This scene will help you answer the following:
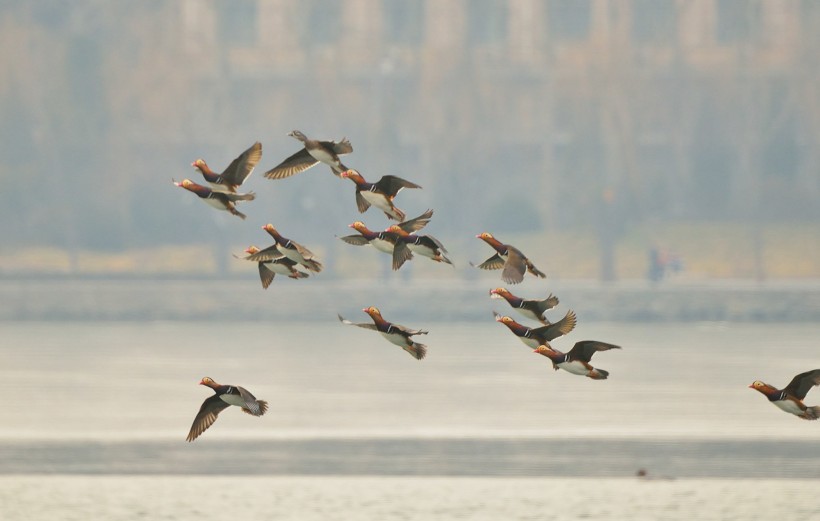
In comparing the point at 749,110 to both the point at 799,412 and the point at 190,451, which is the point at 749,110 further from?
the point at 799,412

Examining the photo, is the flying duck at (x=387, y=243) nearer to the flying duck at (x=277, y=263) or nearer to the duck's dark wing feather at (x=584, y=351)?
the flying duck at (x=277, y=263)

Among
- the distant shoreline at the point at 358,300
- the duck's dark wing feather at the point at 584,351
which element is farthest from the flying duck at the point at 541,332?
the distant shoreline at the point at 358,300

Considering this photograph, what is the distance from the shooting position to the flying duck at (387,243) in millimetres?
7871

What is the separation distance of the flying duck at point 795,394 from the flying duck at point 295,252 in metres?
2.16

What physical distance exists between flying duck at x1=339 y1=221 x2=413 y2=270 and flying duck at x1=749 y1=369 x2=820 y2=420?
1818mm

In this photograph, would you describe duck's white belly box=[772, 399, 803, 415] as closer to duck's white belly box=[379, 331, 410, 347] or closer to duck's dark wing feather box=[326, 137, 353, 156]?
duck's white belly box=[379, 331, 410, 347]

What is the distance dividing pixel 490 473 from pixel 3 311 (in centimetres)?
3734

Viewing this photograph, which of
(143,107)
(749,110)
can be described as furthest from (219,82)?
(749,110)

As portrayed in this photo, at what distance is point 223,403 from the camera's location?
8.38 metres

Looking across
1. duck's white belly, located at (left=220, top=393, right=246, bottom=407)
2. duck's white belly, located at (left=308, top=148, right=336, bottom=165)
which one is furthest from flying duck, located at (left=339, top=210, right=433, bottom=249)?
duck's white belly, located at (left=220, top=393, right=246, bottom=407)

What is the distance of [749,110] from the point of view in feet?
210

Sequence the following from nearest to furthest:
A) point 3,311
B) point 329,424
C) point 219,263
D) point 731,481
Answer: point 731,481 < point 329,424 < point 3,311 < point 219,263

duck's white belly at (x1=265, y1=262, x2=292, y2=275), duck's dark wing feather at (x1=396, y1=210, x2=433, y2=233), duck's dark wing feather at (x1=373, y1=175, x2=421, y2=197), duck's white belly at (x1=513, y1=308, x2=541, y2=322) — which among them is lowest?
duck's white belly at (x1=513, y1=308, x2=541, y2=322)

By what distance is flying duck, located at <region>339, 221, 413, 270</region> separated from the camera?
25.8 feet
